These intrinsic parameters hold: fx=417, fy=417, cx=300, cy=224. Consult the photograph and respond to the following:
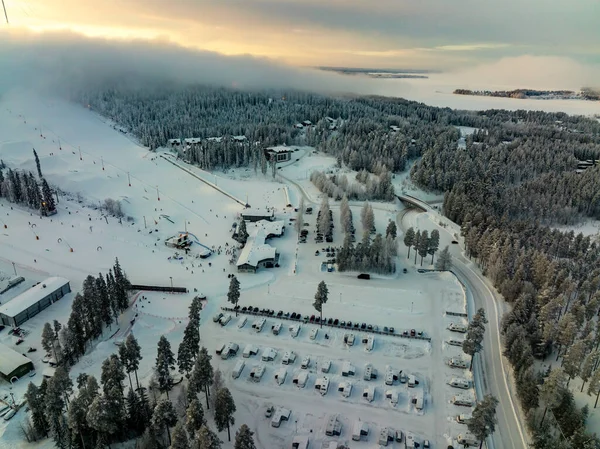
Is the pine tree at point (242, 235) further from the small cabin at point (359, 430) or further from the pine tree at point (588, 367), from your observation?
the pine tree at point (588, 367)

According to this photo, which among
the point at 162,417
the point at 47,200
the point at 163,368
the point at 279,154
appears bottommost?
the point at 163,368

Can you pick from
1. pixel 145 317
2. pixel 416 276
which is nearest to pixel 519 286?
pixel 416 276

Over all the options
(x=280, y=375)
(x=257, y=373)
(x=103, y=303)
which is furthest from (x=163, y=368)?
(x=103, y=303)

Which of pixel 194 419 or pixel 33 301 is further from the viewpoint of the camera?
Result: pixel 33 301

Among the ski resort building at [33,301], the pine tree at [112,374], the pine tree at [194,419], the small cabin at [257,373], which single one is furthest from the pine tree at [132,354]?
the ski resort building at [33,301]

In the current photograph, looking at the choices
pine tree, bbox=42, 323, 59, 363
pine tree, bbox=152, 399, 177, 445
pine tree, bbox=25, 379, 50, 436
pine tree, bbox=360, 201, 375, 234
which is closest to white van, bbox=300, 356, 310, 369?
pine tree, bbox=152, 399, 177, 445

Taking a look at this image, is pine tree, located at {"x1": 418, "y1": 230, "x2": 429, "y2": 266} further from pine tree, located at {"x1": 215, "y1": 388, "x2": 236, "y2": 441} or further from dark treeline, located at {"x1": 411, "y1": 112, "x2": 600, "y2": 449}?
pine tree, located at {"x1": 215, "y1": 388, "x2": 236, "y2": 441}

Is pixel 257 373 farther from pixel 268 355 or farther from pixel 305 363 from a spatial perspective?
pixel 305 363
